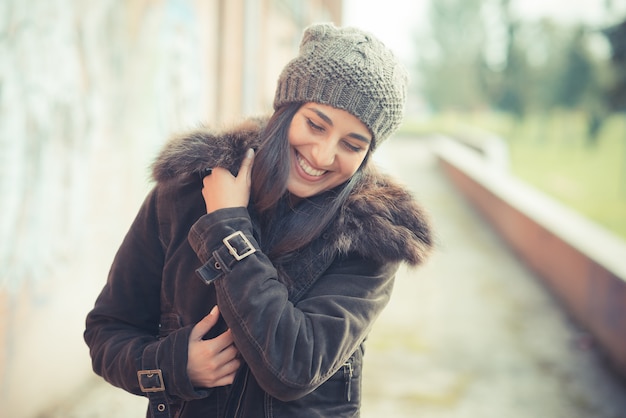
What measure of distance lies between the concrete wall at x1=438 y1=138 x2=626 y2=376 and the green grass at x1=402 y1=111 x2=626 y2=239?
490cm

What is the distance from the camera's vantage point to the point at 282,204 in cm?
183

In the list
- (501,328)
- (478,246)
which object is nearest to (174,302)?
(501,328)

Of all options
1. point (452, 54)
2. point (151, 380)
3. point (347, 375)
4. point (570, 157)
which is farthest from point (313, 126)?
point (452, 54)

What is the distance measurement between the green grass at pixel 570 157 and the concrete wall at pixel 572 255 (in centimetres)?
490

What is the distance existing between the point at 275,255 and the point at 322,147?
0.32 m

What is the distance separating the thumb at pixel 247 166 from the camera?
5.70ft

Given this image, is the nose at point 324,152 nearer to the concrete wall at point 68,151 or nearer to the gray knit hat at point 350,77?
the gray knit hat at point 350,77

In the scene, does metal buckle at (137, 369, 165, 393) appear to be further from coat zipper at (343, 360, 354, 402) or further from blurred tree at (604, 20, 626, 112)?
blurred tree at (604, 20, 626, 112)

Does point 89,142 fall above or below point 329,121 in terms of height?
below

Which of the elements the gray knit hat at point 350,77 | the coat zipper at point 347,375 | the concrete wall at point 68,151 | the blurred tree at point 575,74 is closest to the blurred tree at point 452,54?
the blurred tree at point 575,74

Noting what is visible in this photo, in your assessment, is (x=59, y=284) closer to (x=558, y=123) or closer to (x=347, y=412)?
(x=347, y=412)

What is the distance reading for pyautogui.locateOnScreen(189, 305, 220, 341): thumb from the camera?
63.2 inches

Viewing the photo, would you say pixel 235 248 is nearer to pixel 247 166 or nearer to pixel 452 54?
pixel 247 166

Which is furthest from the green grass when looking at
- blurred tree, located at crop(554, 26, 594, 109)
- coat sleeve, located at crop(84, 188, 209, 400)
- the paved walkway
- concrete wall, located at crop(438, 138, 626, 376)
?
coat sleeve, located at crop(84, 188, 209, 400)
